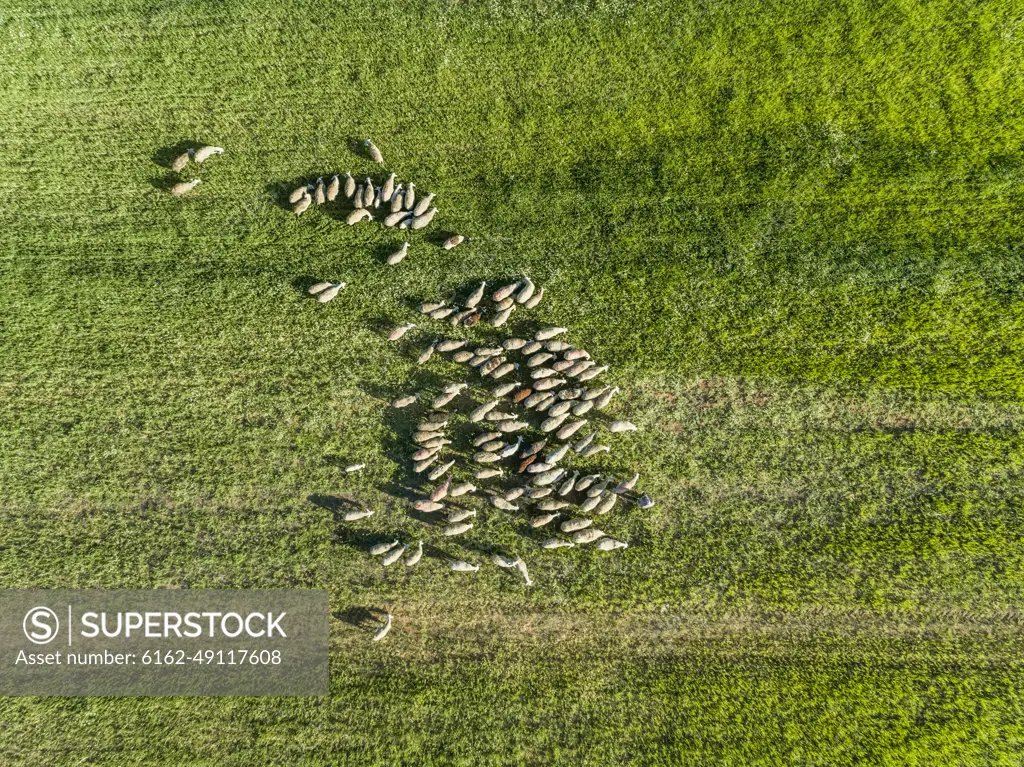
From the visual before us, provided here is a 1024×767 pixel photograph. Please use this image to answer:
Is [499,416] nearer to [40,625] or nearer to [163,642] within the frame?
[163,642]

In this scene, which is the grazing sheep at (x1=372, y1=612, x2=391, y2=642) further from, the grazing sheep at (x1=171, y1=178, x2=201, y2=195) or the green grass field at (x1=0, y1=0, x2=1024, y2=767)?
the grazing sheep at (x1=171, y1=178, x2=201, y2=195)

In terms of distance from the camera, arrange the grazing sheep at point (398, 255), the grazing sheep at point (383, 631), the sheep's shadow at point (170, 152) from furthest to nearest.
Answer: the sheep's shadow at point (170, 152) → the grazing sheep at point (398, 255) → the grazing sheep at point (383, 631)

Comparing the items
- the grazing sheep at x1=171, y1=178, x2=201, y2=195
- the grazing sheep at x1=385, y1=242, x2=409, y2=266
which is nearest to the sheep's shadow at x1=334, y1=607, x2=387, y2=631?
the grazing sheep at x1=385, y1=242, x2=409, y2=266

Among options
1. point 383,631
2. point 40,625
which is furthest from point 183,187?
point 383,631

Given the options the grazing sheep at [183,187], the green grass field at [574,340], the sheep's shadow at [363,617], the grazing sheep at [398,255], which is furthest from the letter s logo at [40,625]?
the grazing sheep at [398,255]

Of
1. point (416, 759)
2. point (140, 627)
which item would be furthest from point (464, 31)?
point (416, 759)

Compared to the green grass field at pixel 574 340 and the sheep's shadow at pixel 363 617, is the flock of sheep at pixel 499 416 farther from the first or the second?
the green grass field at pixel 574 340
